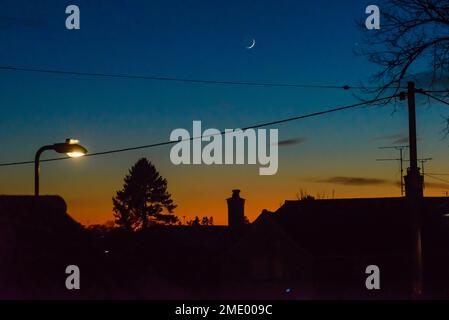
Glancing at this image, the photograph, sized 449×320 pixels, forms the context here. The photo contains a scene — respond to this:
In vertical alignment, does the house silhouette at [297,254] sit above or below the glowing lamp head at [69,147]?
below

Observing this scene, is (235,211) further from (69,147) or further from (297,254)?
(69,147)

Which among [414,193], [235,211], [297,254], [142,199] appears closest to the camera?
[414,193]

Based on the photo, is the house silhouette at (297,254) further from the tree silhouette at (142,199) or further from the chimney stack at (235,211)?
the tree silhouette at (142,199)

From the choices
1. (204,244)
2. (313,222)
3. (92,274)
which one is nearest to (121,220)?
(204,244)

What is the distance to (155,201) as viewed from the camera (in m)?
101

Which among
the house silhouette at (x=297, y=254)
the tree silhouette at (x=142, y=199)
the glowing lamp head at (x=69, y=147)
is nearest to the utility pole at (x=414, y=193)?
the glowing lamp head at (x=69, y=147)

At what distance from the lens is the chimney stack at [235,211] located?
4784 centimetres

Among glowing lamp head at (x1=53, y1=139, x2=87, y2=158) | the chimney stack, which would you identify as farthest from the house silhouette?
glowing lamp head at (x1=53, y1=139, x2=87, y2=158)

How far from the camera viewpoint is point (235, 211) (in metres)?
48.8

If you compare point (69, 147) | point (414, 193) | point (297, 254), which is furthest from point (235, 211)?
point (69, 147)

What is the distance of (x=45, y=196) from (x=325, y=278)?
17495mm

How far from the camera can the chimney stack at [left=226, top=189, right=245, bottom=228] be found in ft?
157

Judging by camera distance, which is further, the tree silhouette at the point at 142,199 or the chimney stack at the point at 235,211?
the tree silhouette at the point at 142,199
